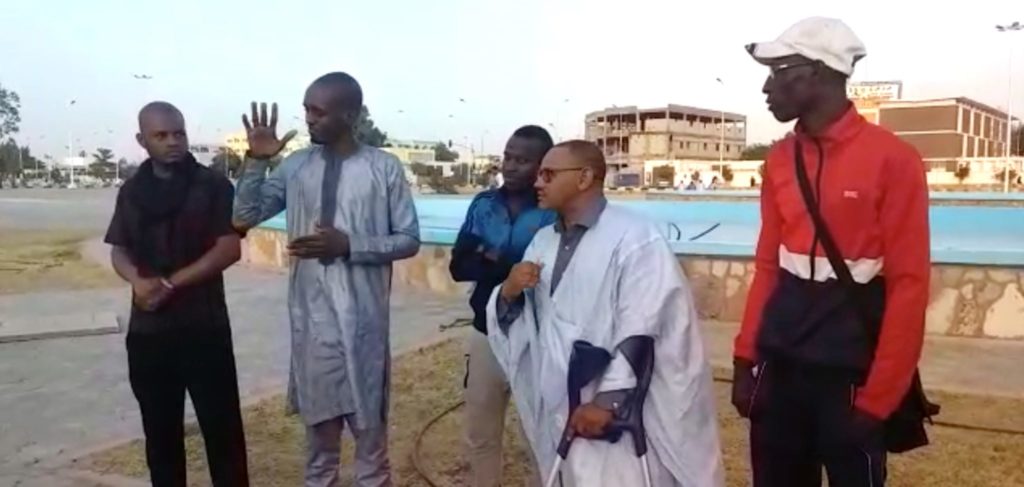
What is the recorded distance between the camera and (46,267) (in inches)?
558

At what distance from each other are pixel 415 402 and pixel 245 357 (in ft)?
7.14

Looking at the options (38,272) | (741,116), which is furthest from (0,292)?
(741,116)

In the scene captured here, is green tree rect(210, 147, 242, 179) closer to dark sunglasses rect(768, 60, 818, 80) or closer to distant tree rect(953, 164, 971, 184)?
dark sunglasses rect(768, 60, 818, 80)

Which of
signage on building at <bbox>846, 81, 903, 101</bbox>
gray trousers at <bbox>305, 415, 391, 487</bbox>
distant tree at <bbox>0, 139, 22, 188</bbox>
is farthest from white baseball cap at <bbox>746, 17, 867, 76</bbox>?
signage on building at <bbox>846, 81, 903, 101</bbox>

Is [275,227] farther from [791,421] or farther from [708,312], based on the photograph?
[791,421]

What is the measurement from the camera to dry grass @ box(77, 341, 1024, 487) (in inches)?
179

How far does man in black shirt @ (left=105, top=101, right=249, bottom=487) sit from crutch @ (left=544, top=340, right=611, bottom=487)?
59.6 inches

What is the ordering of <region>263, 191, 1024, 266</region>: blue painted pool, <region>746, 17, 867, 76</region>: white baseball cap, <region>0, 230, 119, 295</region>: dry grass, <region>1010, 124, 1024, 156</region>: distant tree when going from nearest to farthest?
1. <region>746, 17, 867, 76</region>: white baseball cap
2. <region>263, 191, 1024, 266</region>: blue painted pool
3. <region>0, 230, 119, 295</region>: dry grass
4. <region>1010, 124, 1024, 156</region>: distant tree

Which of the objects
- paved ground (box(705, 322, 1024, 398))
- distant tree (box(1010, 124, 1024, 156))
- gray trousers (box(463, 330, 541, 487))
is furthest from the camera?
distant tree (box(1010, 124, 1024, 156))

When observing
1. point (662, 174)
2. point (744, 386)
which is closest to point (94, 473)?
point (744, 386)

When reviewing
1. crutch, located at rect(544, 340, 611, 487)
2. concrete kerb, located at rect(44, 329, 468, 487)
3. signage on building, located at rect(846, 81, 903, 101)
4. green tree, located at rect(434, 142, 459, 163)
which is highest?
signage on building, located at rect(846, 81, 903, 101)

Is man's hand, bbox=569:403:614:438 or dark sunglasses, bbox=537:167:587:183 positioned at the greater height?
dark sunglasses, bbox=537:167:587:183

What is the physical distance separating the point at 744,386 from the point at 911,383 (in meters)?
0.46

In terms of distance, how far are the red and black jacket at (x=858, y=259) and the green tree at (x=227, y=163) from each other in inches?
80.2
